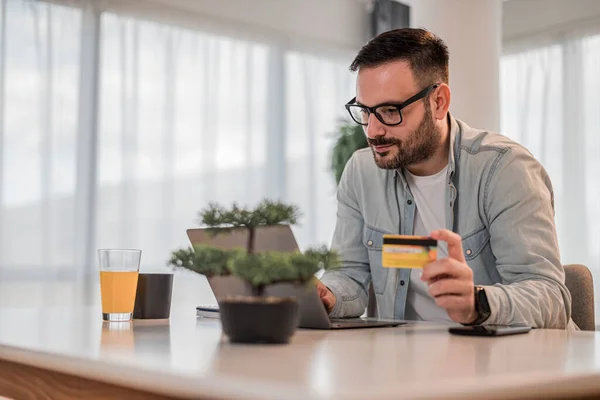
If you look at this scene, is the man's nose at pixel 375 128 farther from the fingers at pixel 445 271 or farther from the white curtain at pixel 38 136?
the white curtain at pixel 38 136

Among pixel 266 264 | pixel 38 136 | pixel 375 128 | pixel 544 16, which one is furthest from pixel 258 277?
pixel 544 16

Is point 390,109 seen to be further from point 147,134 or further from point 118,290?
point 147,134

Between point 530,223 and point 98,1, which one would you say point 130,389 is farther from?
point 98,1

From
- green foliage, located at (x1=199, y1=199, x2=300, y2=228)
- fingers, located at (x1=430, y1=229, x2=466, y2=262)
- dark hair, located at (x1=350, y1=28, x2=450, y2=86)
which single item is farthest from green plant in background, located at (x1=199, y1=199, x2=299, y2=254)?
dark hair, located at (x1=350, y1=28, x2=450, y2=86)

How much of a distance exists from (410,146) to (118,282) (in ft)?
2.80

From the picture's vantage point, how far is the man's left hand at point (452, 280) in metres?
1.27

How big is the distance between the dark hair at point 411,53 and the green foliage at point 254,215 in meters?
0.86

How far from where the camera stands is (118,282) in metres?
1.46

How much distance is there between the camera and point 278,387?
0.64 metres

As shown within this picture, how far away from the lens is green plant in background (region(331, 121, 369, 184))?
16.0ft

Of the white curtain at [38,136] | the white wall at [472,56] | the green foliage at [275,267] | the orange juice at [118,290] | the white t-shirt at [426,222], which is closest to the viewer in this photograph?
the green foliage at [275,267]

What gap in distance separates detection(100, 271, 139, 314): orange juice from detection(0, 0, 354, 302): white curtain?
293cm

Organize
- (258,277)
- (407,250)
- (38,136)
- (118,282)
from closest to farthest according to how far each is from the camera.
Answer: (258,277)
(407,250)
(118,282)
(38,136)

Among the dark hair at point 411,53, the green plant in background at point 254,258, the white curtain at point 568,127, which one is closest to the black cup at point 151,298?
the green plant in background at point 254,258
